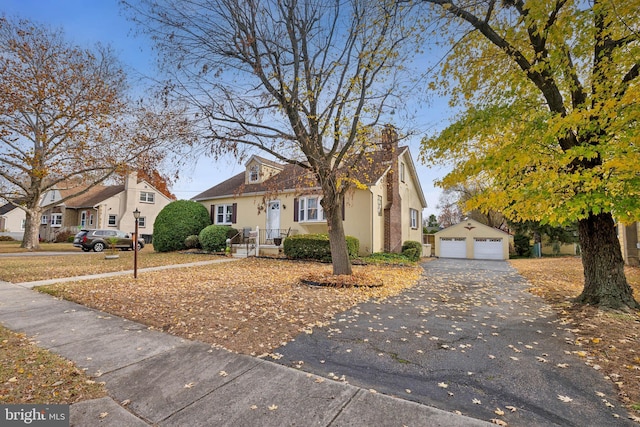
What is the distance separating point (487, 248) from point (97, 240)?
94.6ft

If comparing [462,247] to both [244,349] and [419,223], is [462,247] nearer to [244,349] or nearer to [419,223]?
[419,223]

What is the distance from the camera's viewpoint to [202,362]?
379 centimetres

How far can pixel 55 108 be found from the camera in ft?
63.5

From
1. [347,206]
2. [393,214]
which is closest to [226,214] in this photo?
[347,206]

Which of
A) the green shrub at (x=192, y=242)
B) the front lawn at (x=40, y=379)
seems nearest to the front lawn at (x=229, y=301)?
the front lawn at (x=40, y=379)

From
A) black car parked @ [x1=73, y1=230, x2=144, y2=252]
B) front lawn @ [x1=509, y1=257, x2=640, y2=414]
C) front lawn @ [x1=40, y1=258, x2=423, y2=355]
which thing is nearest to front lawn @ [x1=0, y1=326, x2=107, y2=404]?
front lawn @ [x1=40, y1=258, x2=423, y2=355]

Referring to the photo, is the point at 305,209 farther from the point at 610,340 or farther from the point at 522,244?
the point at 522,244

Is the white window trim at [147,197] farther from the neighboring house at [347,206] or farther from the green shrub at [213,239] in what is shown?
the green shrub at [213,239]

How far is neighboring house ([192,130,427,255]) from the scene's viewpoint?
15969 mm

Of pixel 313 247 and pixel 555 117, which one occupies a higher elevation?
pixel 555 117

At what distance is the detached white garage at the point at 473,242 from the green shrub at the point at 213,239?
16161mm

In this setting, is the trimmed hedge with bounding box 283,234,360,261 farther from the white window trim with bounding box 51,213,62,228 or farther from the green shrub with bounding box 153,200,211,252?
the white window trim with bounding box 51,213,62,228

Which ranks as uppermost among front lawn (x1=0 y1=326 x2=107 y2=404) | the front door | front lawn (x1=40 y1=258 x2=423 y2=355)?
the front door

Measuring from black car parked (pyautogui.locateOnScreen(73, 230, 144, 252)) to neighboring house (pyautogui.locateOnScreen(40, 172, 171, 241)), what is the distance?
988 cm
